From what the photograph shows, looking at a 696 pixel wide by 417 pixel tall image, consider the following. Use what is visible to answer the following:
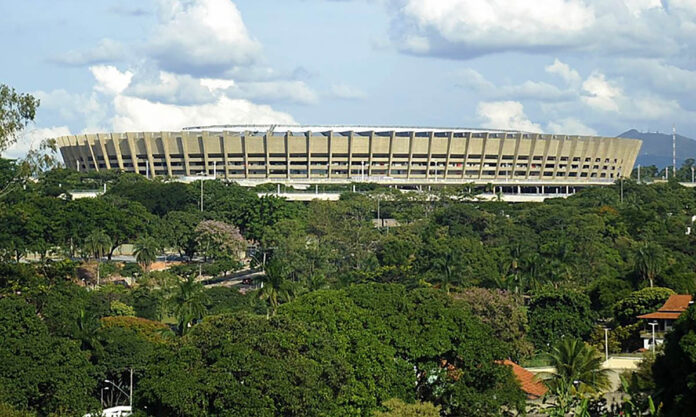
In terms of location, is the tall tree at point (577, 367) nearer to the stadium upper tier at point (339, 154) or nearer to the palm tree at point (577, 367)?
the palm tree at point (577, 367)

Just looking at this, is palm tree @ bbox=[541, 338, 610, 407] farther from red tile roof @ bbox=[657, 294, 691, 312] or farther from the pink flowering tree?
the pink flowering tree

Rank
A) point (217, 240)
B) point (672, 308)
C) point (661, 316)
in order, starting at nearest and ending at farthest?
point (661, 316) < point (672, 308) < point (217, 240)

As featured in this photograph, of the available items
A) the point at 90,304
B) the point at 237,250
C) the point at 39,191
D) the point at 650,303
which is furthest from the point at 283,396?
the point at 39,191

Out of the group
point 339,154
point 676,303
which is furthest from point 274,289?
point 339,154

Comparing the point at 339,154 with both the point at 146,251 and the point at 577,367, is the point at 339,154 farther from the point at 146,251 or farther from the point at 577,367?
the point at 577,367

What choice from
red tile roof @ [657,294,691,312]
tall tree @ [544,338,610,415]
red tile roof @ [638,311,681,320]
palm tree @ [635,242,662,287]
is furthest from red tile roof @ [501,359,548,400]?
palm tree @ [635,242,662,287]

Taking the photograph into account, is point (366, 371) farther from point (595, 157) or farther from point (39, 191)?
point (595, 157)

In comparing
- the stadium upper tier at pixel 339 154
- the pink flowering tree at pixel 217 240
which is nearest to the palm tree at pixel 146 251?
the pink flowering tree at pixel 217 240
